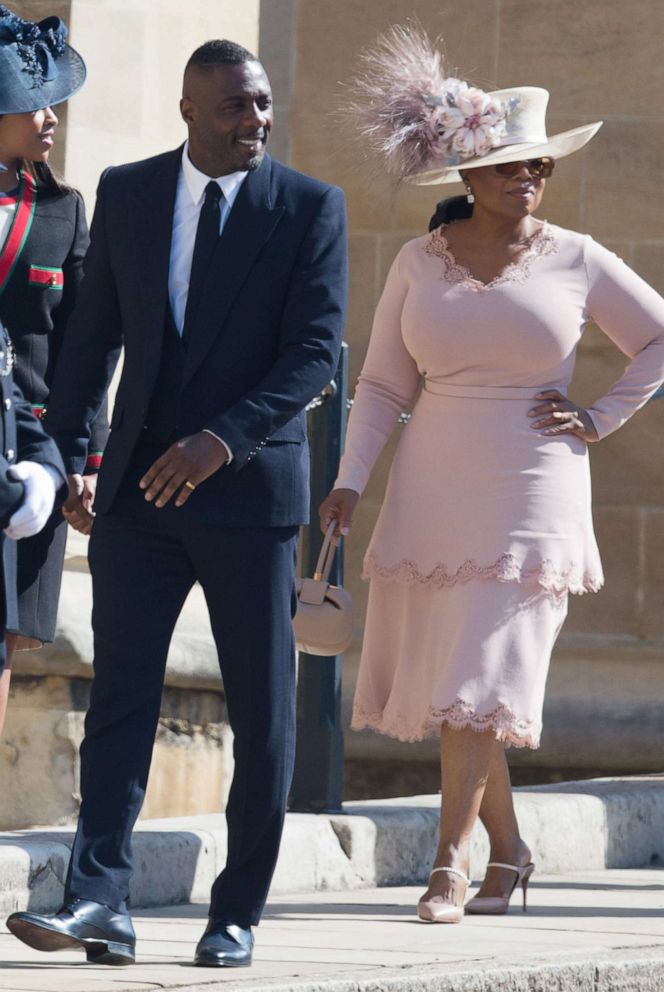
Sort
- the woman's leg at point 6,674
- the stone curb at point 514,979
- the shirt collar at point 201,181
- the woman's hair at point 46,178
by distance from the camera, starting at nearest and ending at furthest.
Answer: the stone curb at point 514,979
the shirt collar at point 201,181
the woman's leg at point 6,674
the woman's hair at point 46,178

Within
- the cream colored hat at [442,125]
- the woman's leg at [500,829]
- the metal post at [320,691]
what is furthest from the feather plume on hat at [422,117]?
the woman's leg at [500,829]

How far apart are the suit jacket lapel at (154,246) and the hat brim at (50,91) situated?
24 cm

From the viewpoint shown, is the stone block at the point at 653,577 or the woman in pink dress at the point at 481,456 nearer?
the woman in pink dress at the point at 481,456

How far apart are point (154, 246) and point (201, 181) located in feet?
0.53

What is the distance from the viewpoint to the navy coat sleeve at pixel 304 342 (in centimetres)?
451

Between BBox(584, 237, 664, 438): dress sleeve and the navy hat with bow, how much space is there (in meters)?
1.43

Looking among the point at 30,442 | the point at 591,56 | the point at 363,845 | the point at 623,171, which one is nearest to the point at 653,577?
the point at 623,171

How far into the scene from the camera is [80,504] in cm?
491

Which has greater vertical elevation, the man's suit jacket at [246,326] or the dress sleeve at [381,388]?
the man's suit jacket at [246,326]

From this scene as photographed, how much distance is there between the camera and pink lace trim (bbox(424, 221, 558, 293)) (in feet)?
18.3

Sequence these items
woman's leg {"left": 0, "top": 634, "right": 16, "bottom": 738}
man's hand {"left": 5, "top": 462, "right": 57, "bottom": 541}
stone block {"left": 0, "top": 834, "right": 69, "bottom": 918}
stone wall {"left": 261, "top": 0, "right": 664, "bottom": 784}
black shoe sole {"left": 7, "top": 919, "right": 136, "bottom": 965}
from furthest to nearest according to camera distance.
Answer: stone wall {"left": 261, "top": 0, "right": 664, "bottom": 784}, stone block {"left": 0, "top": 834, "right": 69, "bottom": 918}, woman's leg {"left": 0, "top": 634, "right": 16, "bottom": 738}, black shoe sole {"left": 7, "top": 919, "right": 136, "bottom": 965}, man's hand {"left": 5, "top": 462, "right": 57, "bottom": 541}

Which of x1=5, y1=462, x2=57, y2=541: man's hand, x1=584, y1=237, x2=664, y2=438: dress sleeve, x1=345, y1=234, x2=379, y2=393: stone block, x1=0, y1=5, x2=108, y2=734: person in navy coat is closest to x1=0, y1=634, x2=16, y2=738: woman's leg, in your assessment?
x1=0, y1=5, x2=108, y2=734: person in navy coat

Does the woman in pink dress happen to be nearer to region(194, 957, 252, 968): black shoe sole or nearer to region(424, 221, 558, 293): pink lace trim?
region(424, 221, 558, 293): pink lace trim

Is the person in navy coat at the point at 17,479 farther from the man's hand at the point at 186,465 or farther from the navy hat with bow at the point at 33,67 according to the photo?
the navy hat with bow at the point at 33,67
